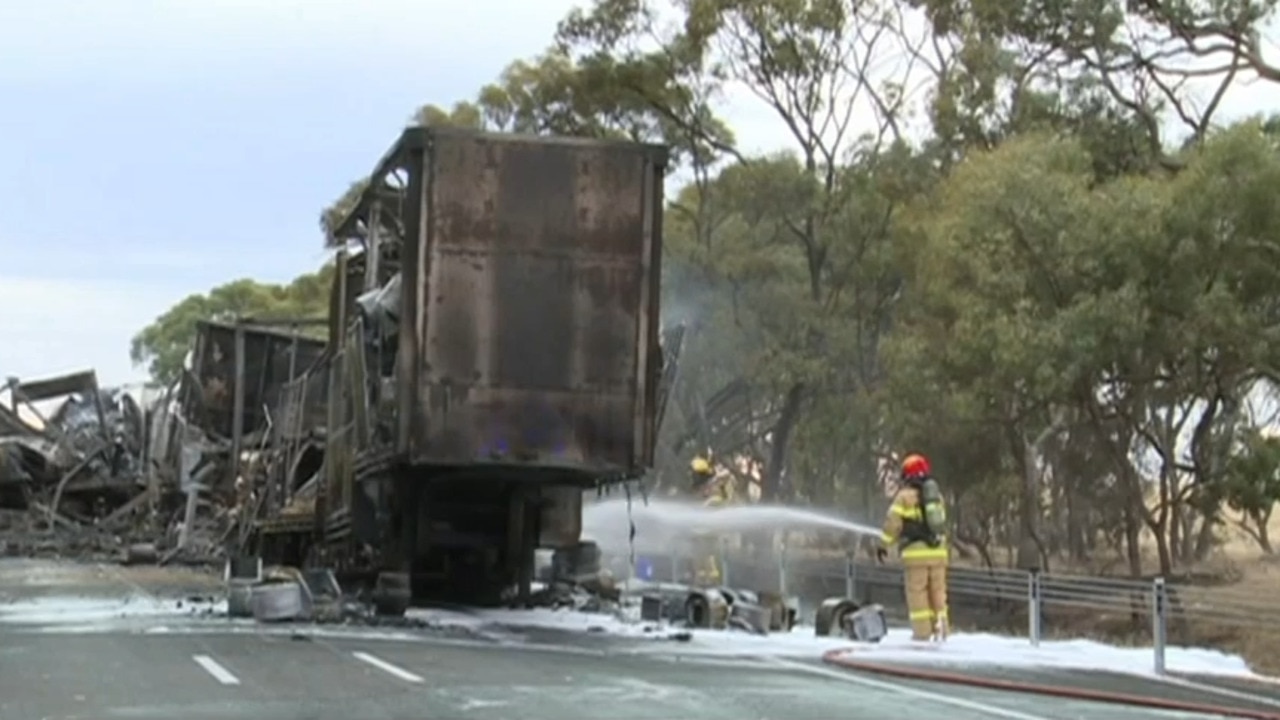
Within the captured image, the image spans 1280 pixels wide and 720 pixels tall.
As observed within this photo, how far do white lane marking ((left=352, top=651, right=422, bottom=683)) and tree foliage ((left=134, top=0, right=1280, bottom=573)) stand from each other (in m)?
12.1

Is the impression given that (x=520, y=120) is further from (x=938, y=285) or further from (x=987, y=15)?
(x=938, y=285)

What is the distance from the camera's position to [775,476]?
4047 cm

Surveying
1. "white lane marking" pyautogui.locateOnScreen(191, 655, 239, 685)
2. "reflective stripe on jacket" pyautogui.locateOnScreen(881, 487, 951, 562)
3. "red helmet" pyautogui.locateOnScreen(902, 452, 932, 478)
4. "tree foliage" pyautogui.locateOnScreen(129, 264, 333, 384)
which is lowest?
"white lane marking" pyautogui.locateOnScreen(191, 655, 239, 685)

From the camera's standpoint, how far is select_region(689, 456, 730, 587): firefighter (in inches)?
1053

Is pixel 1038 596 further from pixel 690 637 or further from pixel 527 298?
pixel 527 298

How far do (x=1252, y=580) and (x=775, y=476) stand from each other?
34.6ft

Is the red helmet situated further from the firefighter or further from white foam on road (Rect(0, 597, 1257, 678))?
the firefighter

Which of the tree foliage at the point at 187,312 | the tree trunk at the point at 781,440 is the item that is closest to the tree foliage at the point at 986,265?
the tree trunk at the point at 781,440

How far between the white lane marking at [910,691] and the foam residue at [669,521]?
928 centimetres

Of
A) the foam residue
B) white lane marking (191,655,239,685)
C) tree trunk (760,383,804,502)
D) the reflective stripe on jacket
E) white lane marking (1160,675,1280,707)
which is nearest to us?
white lane marking (191,655,239,685)

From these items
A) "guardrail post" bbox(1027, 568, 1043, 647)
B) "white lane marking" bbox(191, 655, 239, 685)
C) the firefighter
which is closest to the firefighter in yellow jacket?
"guardrail post" bbox(1027, 568, 1043, 647)

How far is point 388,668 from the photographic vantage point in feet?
43.9

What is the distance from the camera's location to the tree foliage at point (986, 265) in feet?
77.6

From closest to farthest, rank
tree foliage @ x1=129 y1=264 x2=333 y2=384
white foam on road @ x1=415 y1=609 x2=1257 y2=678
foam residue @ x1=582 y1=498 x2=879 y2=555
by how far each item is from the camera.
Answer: white foam on road @ x1=415 y1=609 x2=1257 y2=678
foam residue @ x1=582 y1=498 x2=879 y2=555
tree foliage @ x1=129 y1=264 x2=333 y2=384
